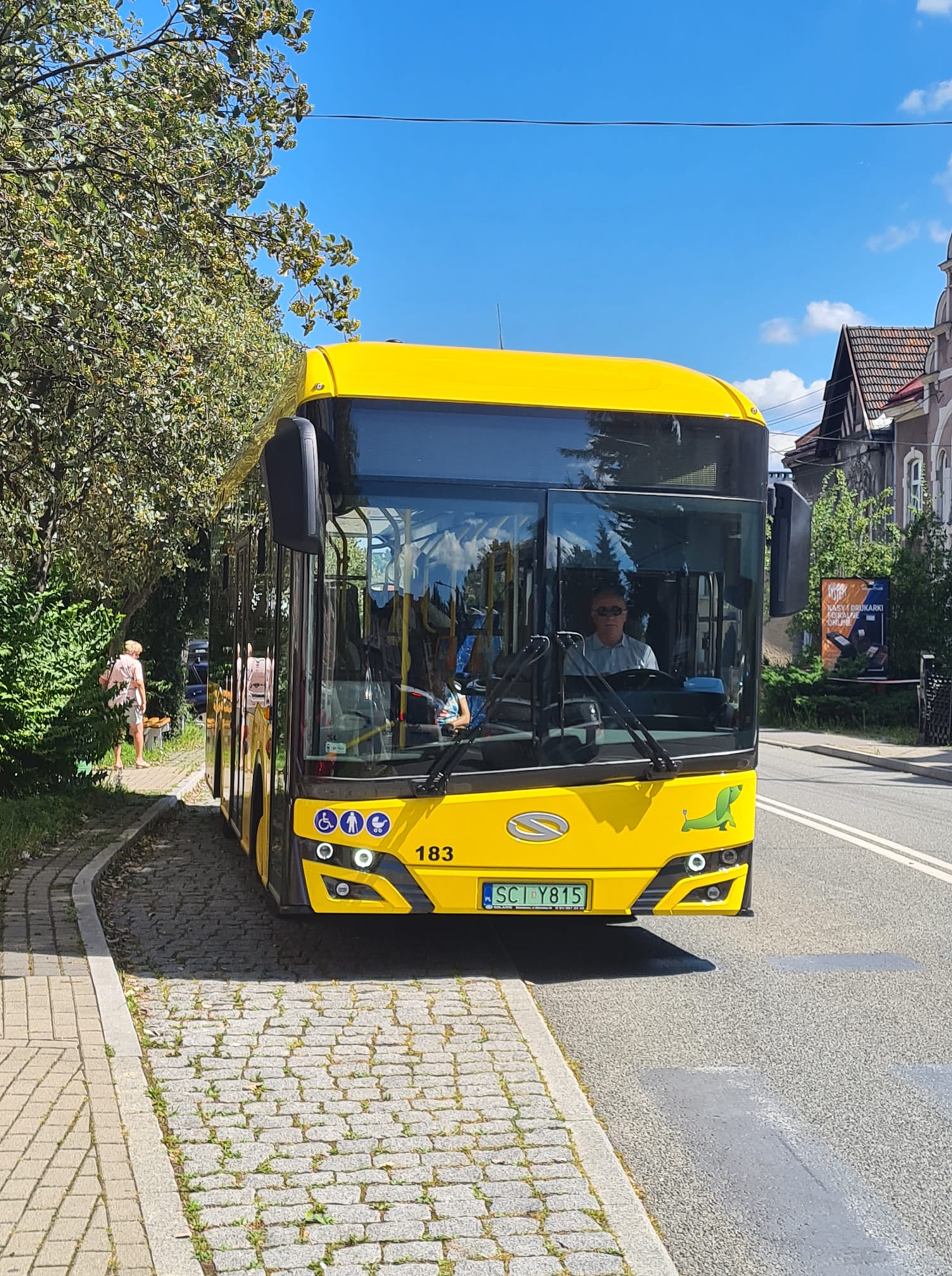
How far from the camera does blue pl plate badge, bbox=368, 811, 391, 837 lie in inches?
284

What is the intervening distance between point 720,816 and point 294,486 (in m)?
2.73

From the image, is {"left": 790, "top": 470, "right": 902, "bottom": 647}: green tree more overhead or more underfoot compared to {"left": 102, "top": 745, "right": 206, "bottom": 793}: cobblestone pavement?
more overhead

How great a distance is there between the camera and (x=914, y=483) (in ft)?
148

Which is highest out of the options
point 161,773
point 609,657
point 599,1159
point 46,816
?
point 609,657

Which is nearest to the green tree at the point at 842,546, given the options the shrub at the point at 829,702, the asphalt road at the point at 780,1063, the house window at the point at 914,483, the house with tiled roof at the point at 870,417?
the house window at the point at 914,483

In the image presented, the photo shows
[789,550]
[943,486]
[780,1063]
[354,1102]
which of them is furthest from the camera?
[943,486]

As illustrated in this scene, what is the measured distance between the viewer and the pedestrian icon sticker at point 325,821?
7207 mm

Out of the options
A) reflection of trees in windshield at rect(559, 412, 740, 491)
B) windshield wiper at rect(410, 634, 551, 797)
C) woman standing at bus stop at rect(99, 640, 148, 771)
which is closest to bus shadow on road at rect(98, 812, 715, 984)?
windshield wiper at rect(410, 634, 551, 797)

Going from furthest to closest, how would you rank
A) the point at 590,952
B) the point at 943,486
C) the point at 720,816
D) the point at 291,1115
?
the point at 943,486 < the point at 590,952 < the point at 720,816 < the point at 291,1115

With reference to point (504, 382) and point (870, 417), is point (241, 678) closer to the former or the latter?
point (504, 382)

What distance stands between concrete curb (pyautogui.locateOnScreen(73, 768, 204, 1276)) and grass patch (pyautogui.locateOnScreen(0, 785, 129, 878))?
209 centimetres

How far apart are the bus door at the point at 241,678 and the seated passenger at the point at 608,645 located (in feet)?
10.4

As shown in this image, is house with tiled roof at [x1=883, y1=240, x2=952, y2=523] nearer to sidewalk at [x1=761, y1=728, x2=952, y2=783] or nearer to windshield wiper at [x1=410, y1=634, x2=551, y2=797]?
sidewalk at [x1=761, y1=728, x2=952, y2=783]

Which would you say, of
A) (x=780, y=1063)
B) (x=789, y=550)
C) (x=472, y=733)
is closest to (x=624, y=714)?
(x=472, y=733)
